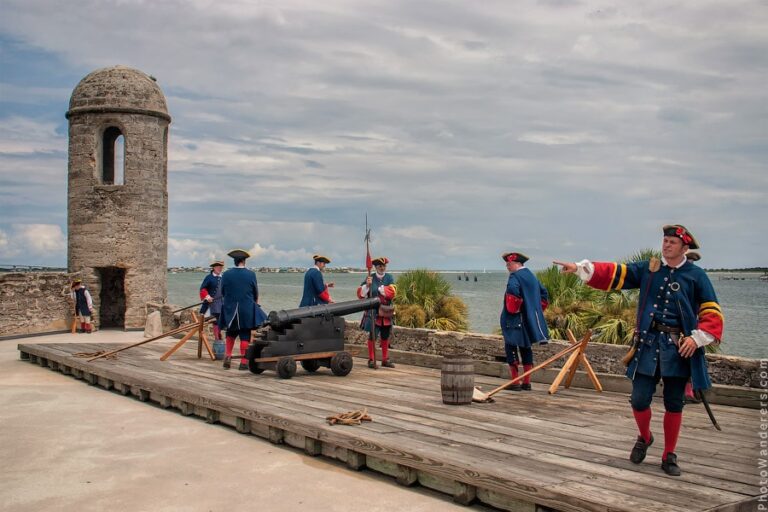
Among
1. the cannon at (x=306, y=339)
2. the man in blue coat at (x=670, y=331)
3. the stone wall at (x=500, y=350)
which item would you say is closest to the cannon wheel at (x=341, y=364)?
the cannon at (x=306, y=339)

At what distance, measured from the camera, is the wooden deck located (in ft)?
17.9

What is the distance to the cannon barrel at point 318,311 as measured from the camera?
37.0 ft

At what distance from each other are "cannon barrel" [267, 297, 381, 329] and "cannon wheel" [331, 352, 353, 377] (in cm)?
62

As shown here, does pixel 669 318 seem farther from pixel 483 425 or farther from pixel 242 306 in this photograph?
pixel 242 306

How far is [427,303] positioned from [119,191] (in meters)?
9.93

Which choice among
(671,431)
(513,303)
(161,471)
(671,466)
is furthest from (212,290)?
(671,466)

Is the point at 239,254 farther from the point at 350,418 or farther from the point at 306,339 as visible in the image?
the point at 350,418

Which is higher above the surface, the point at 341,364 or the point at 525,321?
the point at 525,321

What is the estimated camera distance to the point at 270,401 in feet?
29.8

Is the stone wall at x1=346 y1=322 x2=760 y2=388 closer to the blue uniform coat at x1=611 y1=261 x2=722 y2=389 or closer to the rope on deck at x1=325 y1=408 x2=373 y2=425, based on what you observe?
the blue uniform coat at x1=611 y1=261 x2=722 y2=389

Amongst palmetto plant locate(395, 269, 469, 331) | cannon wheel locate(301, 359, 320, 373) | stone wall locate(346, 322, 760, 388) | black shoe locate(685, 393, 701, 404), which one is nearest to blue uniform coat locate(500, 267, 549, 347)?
stone wall locate(346, 322, 760, 388)

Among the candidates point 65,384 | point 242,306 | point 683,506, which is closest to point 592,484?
point 683,506

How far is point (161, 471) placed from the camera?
712 cm

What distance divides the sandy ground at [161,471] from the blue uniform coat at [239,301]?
237 centimetres
